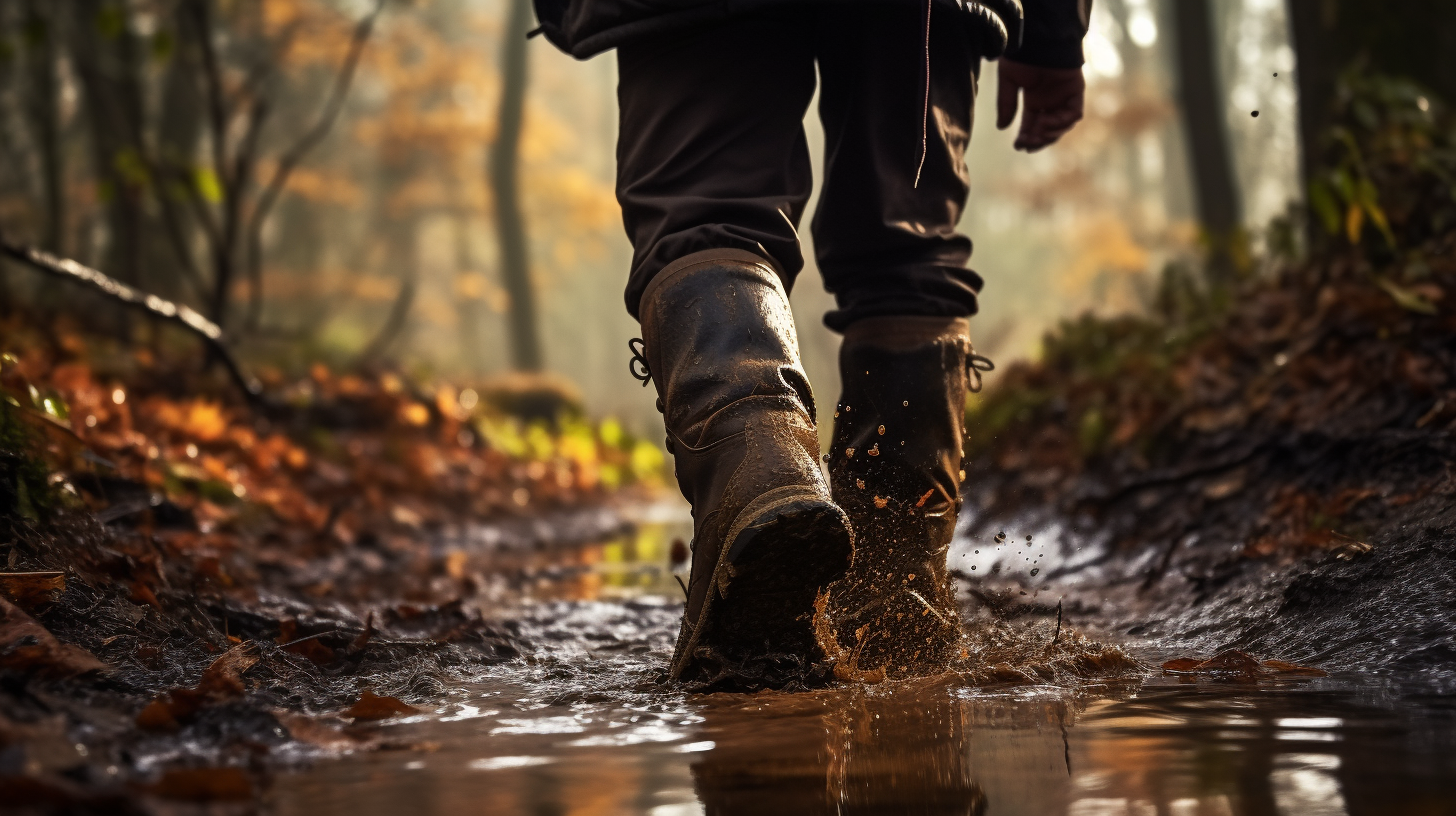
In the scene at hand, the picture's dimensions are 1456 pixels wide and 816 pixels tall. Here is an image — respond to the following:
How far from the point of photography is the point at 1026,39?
7.45ft

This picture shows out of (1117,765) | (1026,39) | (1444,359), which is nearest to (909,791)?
(1117,765)

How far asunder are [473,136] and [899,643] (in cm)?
1730

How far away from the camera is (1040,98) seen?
2477mm

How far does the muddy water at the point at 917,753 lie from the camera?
101 centimetres

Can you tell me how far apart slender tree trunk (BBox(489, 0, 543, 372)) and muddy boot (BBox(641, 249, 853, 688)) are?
14607 millimetres

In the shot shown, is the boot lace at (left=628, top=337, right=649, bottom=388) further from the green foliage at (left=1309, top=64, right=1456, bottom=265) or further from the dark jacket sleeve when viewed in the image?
the green foliage at (left=1309, top=64, right=1456, bottom=265)

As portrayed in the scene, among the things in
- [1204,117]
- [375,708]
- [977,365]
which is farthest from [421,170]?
[375,708]

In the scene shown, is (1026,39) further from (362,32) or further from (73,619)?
(362,32)

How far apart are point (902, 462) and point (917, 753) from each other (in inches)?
34.9

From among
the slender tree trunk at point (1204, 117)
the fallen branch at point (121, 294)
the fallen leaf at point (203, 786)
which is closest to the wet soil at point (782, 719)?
the fallen leaf at point (203, 786)

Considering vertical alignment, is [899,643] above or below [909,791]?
above

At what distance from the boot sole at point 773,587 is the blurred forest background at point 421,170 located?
1.32 meters

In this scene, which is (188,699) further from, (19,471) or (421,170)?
(421,170)

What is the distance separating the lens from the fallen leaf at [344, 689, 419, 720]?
4.80 feet
